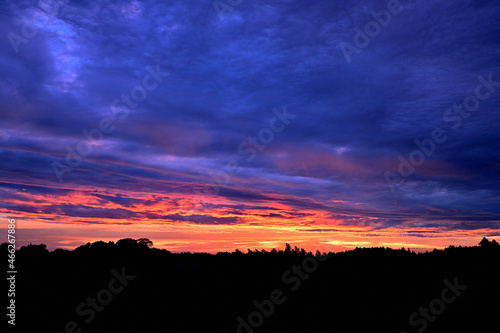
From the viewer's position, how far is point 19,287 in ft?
182

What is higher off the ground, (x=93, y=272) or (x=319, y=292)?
(x=93, y=272)

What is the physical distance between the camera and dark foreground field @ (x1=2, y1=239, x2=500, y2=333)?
44688mm

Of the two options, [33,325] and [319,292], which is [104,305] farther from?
[319,292]

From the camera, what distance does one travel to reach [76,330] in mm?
42781

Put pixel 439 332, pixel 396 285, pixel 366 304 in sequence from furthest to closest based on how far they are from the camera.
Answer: pixel 396 285
pixel 366 304
pixel 439 332

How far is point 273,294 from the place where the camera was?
2178 inches

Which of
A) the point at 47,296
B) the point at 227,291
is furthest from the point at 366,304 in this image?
the point at 47,296

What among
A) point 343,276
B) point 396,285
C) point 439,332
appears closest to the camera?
point 439,332

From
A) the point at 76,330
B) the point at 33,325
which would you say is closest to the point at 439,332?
the point at 76,330

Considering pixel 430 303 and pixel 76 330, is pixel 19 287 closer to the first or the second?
pixel 76 330

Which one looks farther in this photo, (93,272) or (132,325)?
(93,272)

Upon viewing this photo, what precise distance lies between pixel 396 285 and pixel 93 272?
49257 mm

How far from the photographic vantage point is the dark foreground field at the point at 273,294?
4469cm

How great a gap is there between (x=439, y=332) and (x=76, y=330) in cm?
4049
